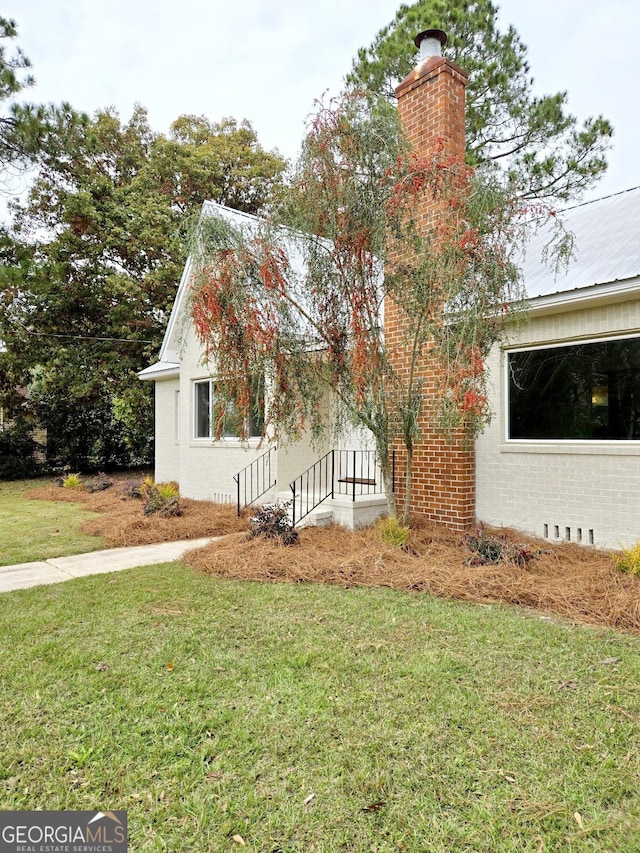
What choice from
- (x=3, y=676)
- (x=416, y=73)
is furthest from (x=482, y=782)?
(x=416, y=73)

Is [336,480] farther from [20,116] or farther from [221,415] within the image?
[20,116]

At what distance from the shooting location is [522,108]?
55.5 ft

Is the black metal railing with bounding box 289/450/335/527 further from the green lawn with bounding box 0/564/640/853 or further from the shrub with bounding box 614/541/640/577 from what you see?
the shrub with bounding box 614/541/640/577

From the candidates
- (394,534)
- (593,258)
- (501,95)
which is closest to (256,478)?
(394,534)

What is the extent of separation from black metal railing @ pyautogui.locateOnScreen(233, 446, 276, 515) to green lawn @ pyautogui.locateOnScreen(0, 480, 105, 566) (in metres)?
2.84

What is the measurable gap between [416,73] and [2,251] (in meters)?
9.31

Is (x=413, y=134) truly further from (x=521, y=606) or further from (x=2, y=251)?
(x=2, y=251)

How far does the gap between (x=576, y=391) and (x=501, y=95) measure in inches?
573

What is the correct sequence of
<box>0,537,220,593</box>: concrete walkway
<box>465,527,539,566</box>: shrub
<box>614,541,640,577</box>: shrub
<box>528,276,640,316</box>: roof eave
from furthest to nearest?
<box>0,537,220,593</box>: concrete walkway < <box>465,527,539,566</box>: shrub < <box>528,276,640,316</box>: roof eave < <box>614,541,640,577</box>: shrub

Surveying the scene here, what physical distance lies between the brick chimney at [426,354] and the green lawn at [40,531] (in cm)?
467

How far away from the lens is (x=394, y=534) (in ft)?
21.5

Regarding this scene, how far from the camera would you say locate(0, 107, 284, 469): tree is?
1672cm

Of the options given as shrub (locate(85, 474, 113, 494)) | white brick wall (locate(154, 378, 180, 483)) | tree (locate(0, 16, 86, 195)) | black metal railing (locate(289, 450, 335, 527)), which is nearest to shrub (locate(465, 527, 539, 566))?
black metal railing (locate(289, 450, 335, 527))

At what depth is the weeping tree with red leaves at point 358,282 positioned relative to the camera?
5703 millimetres
